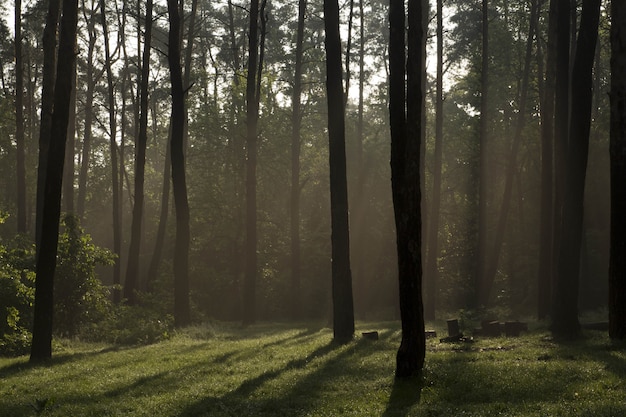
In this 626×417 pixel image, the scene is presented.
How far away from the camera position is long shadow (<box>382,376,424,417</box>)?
35.3 ft

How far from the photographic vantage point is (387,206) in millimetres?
49688

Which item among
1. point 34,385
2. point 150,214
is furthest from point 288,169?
point 34,385

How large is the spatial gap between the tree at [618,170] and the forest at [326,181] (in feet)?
0.13

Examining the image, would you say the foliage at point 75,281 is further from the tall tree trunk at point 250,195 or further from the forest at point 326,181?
the tall tree trunk at point 250,195

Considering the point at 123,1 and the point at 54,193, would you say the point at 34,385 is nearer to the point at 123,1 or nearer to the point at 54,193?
the point at 54,193

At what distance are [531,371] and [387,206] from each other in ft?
120

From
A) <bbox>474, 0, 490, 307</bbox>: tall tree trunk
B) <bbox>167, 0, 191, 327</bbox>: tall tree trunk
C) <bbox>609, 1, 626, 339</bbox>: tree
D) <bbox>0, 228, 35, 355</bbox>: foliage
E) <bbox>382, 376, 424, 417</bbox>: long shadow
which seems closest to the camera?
<bbox>382, 376, 424, 417</bbox>: long shadow

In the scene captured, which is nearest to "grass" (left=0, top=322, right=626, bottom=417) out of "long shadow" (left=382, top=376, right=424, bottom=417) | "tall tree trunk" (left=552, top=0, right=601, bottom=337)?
"long shadow" (left=382, top=376, right=424, bottom=417)

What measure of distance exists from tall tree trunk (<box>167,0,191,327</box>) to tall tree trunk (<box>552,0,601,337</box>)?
12.8m

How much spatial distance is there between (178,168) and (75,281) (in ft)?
17.3

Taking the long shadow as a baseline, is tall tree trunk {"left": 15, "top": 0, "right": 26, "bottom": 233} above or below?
above

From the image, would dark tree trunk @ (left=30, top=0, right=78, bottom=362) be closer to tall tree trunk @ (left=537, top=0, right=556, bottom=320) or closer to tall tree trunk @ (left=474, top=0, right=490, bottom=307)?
tall tree trunk @ (left=537, top=0, right=556, bottom=320)

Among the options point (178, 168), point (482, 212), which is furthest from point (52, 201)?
point (482, 212)

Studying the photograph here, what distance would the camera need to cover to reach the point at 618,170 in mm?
15805
